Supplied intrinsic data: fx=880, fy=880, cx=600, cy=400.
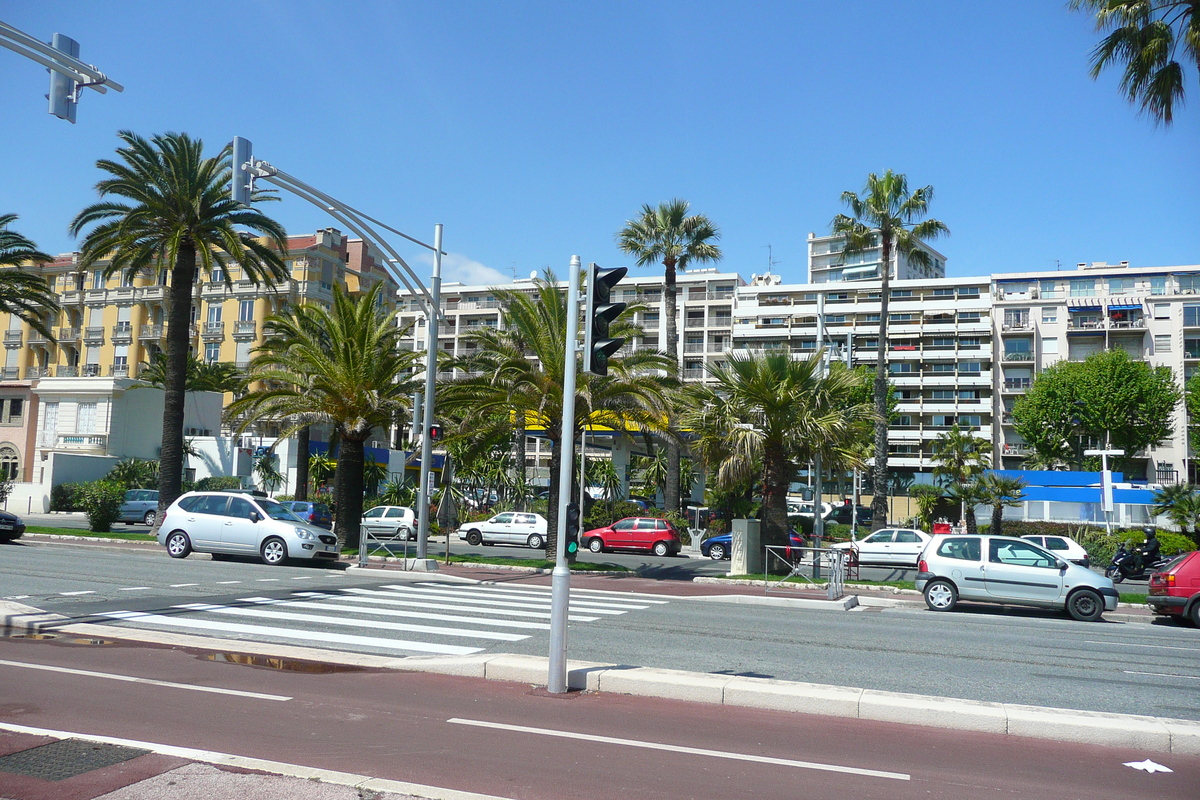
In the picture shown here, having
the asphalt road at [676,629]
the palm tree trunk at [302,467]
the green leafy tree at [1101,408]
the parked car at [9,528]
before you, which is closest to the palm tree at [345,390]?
the asphalt road at [676,629]

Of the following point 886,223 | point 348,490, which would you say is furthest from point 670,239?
point 348,490

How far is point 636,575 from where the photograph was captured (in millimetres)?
23953

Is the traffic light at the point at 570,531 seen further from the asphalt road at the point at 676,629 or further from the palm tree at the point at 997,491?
the palm tree at the point at 997,491

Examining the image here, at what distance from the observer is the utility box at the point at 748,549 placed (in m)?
23.0

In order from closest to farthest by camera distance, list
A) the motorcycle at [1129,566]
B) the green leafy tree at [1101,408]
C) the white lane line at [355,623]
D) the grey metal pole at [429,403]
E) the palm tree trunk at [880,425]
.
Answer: the white lane line at [355,623] → the grey metal pole at [429,403] → the motorcycle at [1129,566] → the palm tree trunk at [880,425] → the green leafy tree at [1101,408]

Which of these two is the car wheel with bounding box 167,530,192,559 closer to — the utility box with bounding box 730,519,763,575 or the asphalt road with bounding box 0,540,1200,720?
the asphalt road with bounding box 0,540,1200,720

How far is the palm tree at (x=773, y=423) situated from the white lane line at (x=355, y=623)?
1131cm

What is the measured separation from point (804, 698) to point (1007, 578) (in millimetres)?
11691

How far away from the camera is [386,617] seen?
1323cm

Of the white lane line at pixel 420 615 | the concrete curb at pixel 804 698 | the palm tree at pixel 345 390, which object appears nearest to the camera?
the concrete curb at pixel 804 698

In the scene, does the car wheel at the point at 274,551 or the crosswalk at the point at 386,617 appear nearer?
the crosswalk at the point at 386,617

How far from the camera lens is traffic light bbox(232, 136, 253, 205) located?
1359cm

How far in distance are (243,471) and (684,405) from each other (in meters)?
34.5

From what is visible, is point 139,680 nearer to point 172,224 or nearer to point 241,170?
point 241,170
